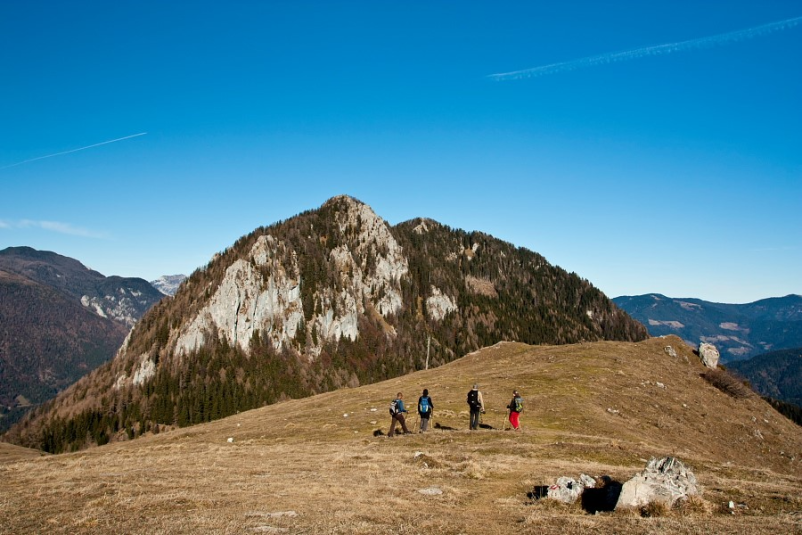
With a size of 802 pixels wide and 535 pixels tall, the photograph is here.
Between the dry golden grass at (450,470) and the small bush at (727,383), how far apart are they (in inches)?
72.7

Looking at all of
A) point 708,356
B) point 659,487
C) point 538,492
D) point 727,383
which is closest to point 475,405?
point 538,492

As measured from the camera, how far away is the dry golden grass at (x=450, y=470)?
611 inches

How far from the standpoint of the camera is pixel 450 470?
24.7 m

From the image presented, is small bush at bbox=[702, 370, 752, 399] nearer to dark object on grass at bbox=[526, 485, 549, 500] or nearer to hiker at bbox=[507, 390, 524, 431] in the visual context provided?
hiker at bbox=[507, 390, 524, 431]

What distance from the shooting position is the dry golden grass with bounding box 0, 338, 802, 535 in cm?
1552

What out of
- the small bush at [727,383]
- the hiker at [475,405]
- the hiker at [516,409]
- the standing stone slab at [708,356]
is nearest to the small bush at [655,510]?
the hiker at [516,409]

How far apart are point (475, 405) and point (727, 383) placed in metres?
46.1

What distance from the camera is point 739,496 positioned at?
1870 cm

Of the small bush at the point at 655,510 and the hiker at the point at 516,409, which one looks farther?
the hiker at the point at 516,409

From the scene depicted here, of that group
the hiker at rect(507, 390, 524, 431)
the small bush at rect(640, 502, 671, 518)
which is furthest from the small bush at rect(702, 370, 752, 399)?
the small bush at rect(640, 502, 671, 518)

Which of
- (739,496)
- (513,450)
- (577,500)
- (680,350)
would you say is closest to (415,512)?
(577,500)

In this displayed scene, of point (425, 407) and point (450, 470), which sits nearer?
point (450, 470)

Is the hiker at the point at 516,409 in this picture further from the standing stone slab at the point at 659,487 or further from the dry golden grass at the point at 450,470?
the standing stone slab at the point at 659,487

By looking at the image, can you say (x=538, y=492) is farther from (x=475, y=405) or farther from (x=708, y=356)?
(x=708, y=356)
